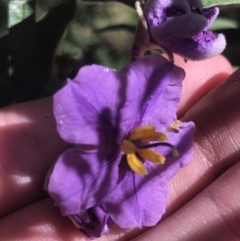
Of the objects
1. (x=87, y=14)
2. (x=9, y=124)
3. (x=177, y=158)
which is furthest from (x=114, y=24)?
(x=177, y=158)

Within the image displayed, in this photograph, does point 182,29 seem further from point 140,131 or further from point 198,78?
point 198,78

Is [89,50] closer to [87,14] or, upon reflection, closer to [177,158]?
[87,14]

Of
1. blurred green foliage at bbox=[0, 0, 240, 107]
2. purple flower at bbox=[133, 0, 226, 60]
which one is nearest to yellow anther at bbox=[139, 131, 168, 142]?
purple flower at bbox=[133, 0, 226, 60]

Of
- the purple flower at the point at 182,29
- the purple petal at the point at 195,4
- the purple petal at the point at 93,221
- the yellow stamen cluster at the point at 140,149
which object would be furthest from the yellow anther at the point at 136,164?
the purple petal at the point at 195,4

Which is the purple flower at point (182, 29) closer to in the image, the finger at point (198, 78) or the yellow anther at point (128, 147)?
the yellow anther at point (128, 147)

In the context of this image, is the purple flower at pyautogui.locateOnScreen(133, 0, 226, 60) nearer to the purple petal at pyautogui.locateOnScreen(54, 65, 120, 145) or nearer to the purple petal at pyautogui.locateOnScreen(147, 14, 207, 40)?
the purple petal at pyautogui.locateOnScreen(147, 14, 207, 40)

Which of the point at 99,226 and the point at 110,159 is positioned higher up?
the point at 110,159
